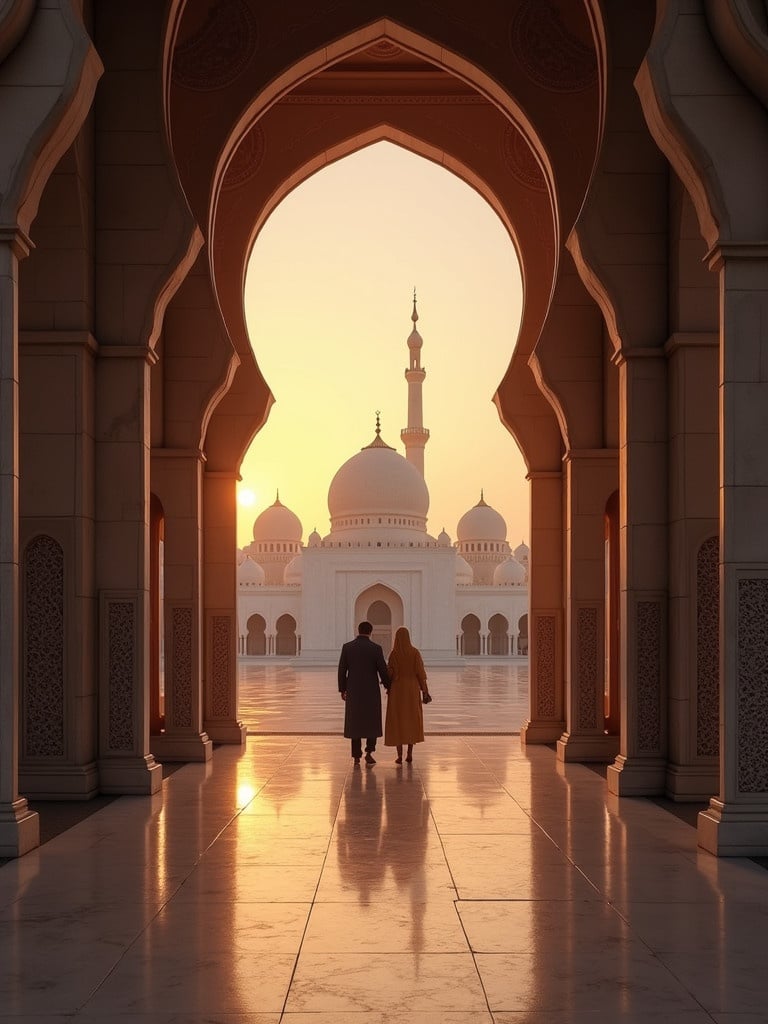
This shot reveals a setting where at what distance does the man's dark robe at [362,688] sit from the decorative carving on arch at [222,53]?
14.3ft

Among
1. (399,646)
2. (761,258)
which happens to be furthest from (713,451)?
(399,646)

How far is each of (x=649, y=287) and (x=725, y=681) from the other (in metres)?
2.80

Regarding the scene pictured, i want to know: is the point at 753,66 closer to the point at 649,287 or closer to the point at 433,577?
the point at 649,287

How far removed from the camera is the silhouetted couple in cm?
873

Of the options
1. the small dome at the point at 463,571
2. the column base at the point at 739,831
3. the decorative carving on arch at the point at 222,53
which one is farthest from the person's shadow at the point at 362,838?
the small dome at the point at 463,571

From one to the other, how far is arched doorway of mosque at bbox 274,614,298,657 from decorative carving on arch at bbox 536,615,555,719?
101 feet

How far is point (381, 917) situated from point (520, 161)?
26.5 ft

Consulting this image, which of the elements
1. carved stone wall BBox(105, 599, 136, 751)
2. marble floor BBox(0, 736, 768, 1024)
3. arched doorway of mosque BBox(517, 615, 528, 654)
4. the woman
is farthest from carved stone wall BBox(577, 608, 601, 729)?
arched doorway of mosque BBox(517, 615, 528, 654)

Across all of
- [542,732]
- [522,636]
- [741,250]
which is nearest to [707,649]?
[741,250]

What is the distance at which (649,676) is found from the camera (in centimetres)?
712

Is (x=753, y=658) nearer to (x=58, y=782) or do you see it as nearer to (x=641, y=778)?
(x=641, y=778)

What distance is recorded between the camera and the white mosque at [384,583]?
31.5 meters

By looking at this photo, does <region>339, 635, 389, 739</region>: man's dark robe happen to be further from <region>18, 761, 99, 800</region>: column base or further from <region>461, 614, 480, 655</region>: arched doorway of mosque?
<region>461, 614, 480, 655</region>: arched doorway of mosque

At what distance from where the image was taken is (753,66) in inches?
209
